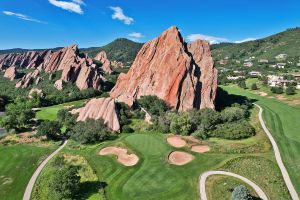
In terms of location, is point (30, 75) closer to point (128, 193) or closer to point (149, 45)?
point (149, 45)

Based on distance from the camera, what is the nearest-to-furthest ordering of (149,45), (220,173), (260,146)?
(220,173)
(260,146)
(149,45)

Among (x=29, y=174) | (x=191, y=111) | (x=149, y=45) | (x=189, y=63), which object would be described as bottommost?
(x=29, y=174)

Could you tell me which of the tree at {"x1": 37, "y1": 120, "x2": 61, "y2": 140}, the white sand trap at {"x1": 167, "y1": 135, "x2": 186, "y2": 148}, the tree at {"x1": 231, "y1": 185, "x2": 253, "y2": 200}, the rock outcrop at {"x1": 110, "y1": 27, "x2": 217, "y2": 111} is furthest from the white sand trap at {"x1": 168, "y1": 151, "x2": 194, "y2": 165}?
the tree at {"x1": 37, "y1": 120, "x2": 61, "y2": 140}

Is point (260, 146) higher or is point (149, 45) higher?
point (149, 45)

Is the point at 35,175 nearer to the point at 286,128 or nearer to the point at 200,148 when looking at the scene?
the point at 200,148

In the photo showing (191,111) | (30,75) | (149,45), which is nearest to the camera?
(191,111)

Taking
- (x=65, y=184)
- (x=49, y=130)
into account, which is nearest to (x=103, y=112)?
(x=49, y=130)

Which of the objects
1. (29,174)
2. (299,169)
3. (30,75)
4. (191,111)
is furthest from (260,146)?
(30,75)
